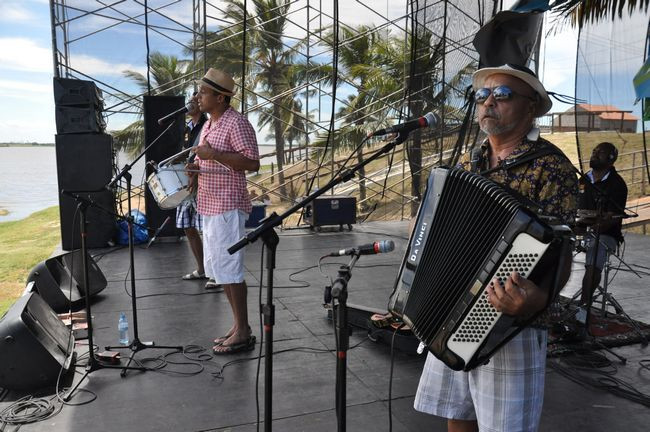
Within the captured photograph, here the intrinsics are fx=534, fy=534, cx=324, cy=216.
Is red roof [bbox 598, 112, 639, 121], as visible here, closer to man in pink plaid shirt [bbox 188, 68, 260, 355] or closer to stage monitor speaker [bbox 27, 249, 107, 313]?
man in pink plaid shirt [bbox 188, 68, 260, 355]

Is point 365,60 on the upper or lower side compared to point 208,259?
upper

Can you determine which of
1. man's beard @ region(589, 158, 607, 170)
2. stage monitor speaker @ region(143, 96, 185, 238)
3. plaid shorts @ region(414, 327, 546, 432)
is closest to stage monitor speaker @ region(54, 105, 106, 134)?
stage monitor speaker @ region(143, 96, 185, 238)

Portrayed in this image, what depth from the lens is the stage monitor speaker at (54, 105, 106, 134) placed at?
8.04 m

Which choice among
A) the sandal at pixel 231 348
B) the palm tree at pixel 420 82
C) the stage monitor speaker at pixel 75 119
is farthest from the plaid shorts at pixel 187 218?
the stage monitor speaker at pixel 75 119

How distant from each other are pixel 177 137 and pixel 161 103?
58cm

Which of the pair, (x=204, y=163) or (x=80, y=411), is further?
(x=204, y=163)

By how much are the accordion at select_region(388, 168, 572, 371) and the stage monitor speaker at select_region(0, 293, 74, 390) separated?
8.30 ft

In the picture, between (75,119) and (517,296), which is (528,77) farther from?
(75,119)

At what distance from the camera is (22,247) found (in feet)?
49.2

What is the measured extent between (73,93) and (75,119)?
1.29ft

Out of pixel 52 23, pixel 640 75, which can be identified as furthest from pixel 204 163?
pixel 52 23

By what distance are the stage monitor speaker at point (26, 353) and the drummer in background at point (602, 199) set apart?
4252 millimetres

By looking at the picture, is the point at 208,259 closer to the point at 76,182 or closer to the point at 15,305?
the point at 15,305

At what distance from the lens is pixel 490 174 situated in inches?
74.6
